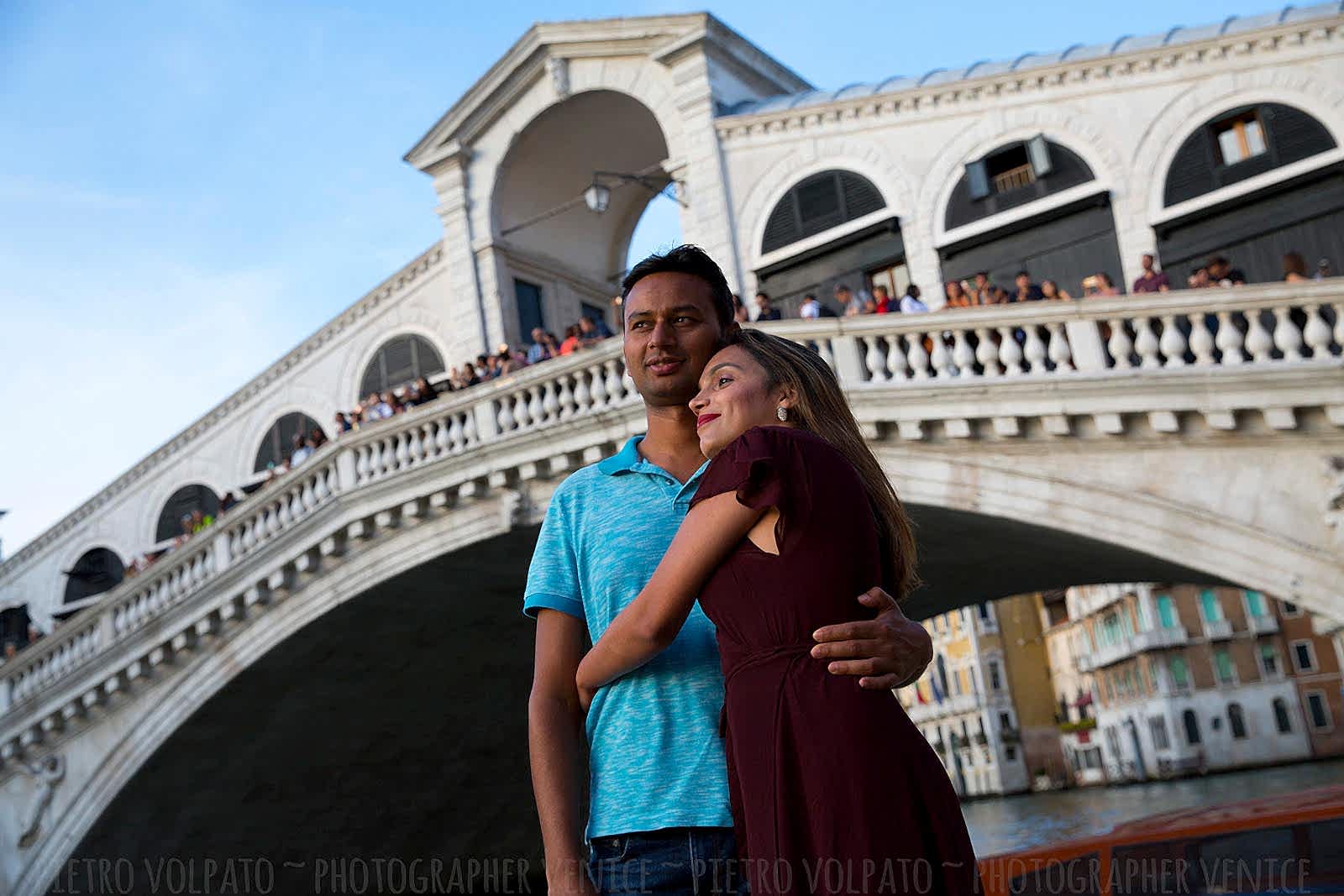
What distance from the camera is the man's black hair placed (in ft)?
9.22

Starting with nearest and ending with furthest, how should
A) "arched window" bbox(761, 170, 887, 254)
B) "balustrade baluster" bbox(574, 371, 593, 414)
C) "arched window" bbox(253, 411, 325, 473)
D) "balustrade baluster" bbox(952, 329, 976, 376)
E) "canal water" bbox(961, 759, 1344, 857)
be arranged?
"balustrade baluster" bbox(952, 329, 976, 376), "balustrade baluster" bbox(574, 371, 593, 414), "arched window" bbox(761, 170, 887, 254), "arched window" bbox(253, 411, 325, 473), "canal water" bbox(961, 759, 1344, 857)

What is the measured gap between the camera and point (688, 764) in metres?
2.38

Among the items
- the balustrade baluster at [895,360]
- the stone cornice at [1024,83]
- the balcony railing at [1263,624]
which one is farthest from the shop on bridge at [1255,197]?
the balcony railing at [1263,624]

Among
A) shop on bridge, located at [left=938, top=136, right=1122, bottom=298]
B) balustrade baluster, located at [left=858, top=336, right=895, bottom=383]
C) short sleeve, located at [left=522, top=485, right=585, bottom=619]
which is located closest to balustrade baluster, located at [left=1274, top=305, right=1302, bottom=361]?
balustrade baluster, located at [left=858, top=336, right=895, bottom=383]

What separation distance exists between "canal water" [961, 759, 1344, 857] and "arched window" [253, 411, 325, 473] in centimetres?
1576

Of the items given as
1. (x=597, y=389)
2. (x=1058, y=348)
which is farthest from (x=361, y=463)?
(x=1058, y=348)

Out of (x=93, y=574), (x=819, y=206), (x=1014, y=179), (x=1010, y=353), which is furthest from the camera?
(x=93, y=574)

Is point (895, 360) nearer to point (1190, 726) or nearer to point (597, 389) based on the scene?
point (597, 389)

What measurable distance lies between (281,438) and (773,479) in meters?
19.8

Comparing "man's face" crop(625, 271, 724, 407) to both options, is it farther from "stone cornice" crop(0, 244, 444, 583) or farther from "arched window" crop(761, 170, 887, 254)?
"stone cornice" crop(0, 244, 444, 583)

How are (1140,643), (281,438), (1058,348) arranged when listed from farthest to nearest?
(1140,643)
(281,438)
(1058,348)

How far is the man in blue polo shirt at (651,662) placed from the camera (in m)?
2.30

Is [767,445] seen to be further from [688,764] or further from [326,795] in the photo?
[326,795]

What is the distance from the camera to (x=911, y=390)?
11406 mm
